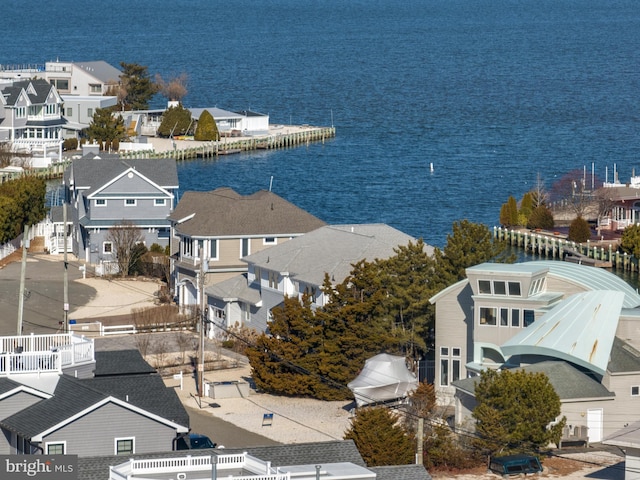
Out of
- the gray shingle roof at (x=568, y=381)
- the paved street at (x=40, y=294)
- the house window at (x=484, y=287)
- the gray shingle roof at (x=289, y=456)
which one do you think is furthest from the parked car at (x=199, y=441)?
the paved street at (x=40, y=294)

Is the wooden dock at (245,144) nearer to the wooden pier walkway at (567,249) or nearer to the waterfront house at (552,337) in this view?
the wooden pier walkway at (567,249)

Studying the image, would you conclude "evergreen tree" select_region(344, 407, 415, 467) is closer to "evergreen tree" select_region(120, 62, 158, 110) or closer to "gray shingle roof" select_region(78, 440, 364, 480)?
"gray shingle roof" select_region(78, 440, 364, 480)

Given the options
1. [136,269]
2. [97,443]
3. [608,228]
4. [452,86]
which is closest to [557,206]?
[608,228]

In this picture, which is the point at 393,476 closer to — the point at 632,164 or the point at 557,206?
the point at 557,206

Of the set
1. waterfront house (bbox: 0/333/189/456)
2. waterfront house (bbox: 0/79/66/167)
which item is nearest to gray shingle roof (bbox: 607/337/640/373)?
waterfront house (bbox: 0/333/189/456)

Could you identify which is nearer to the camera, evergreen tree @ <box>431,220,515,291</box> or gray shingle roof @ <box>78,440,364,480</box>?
gray shingle roof @ <box>78,440,364,480</box>

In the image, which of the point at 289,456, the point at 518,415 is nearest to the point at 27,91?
the point at 518,415
